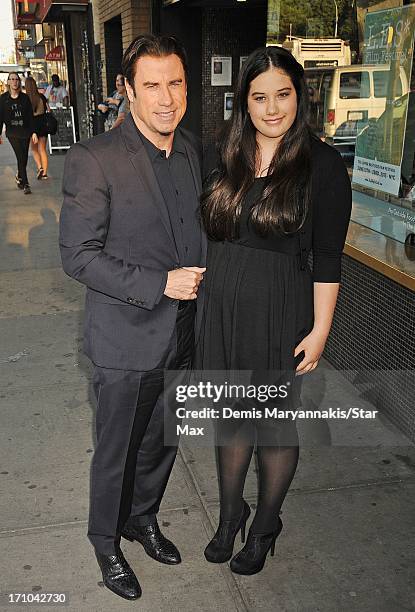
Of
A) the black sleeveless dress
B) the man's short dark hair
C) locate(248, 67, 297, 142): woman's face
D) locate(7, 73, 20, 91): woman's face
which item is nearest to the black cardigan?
the black sleeveless dress

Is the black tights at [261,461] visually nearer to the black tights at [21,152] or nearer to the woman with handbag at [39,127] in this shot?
the black tights at [21,152]

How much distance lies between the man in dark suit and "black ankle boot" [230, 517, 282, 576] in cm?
42

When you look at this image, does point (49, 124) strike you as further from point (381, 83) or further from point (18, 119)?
point (381, 83)

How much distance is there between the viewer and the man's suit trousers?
7.81ft

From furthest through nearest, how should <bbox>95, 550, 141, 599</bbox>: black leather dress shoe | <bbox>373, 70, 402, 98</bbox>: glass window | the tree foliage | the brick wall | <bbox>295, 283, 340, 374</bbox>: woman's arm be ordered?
1. the brick wall
2. the tree foliage
3. <bbox>373, 70, 402, 98</bbox>: glass window
4. <bbox>95, 550, 141, 599</bbox>: black leather dress shoe
5. <bbox>295, 283, 340, 374</bbox>: woman's arm

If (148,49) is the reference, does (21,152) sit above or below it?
below

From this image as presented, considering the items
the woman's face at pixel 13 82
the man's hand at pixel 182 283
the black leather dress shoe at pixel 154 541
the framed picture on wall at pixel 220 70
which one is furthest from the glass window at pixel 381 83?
the woman's face at pixel 13 82

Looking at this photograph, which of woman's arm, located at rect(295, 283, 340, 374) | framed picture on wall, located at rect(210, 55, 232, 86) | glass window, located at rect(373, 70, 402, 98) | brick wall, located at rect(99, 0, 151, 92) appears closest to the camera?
woman's arm, located at rect(295, 283, 340, 374)

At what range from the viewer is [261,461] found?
2600mm

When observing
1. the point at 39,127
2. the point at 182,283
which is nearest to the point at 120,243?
the point at 182,283

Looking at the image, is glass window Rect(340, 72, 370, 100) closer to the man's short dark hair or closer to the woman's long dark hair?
the woman's long dark hair

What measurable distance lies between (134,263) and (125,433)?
0.66 meters

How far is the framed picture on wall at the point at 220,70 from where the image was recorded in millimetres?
9336

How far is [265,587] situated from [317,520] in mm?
503
